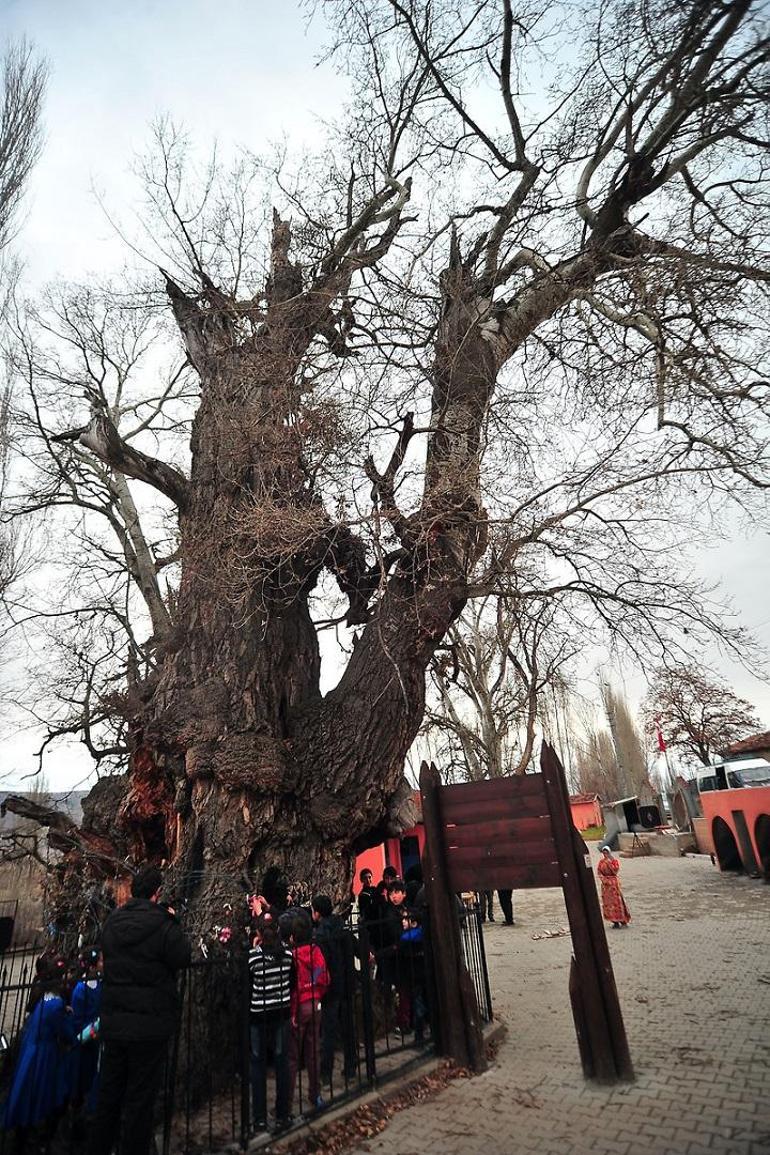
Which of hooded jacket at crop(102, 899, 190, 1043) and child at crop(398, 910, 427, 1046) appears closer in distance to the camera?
hooded jacket at crop(102, 899, 190, 1043)

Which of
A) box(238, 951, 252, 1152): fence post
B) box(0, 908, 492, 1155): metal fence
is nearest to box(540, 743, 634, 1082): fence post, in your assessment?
box(0, 908, 492, 1155): metal fence

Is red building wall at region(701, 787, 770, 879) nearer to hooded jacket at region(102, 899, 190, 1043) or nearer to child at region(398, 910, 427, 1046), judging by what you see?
child at region(398, 910, 427, 1046)

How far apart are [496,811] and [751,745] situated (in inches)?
1199

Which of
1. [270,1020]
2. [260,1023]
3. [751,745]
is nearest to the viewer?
[260,1023]

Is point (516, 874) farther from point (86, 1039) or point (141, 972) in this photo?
point (86, 1039)

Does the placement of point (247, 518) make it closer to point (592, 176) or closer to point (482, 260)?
point (482, 260)

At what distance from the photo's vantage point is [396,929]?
6074mm

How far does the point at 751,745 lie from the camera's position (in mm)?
30484

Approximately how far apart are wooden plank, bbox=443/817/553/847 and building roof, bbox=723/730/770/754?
97.9 feet

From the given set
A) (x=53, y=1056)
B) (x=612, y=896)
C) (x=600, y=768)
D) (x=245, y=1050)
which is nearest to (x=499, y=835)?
(x=245, y=1050)

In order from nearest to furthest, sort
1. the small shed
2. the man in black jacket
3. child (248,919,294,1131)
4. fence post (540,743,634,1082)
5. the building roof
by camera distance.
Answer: the man in black jacket < child (248,919,294,1131) < fence post (540,743,634,1082) < the building roof < the small shed

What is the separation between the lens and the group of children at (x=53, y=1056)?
14.4 feet

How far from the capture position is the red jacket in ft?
16.6

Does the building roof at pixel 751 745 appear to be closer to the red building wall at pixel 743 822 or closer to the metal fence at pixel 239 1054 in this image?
the red building wall at pixel 743 822
